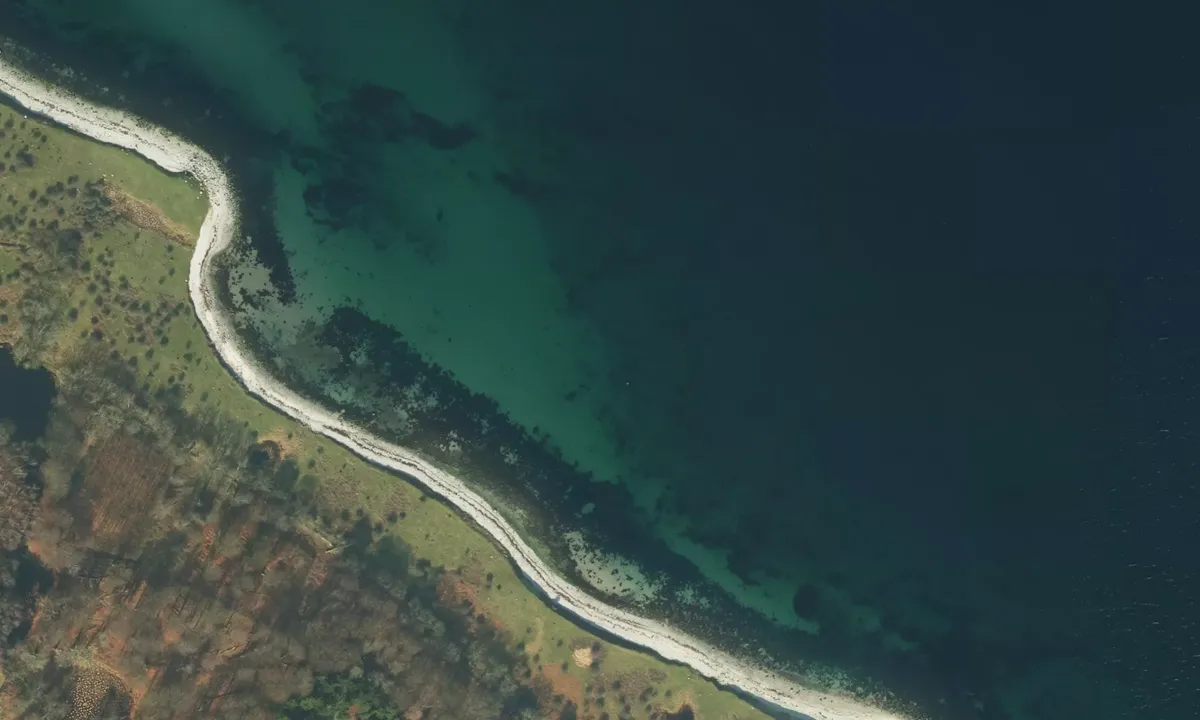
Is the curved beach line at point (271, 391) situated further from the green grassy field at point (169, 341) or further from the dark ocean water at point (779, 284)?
the dark ocean water at point (779, 284)

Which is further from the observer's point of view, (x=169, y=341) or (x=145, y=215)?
(x=145, y=215)

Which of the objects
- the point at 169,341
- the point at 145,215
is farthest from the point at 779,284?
the point at 145,215

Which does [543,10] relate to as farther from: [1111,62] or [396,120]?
[1111,62]

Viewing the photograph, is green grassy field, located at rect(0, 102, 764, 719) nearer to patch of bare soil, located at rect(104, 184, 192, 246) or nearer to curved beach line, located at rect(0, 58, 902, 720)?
patch of bare soil, located at rect(104, 184, 192, 246)

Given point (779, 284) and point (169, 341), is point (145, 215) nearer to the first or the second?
point (169, 341)

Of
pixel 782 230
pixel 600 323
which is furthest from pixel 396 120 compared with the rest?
pixel 782 230

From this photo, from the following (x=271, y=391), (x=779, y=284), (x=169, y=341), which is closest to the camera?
(x=169, y=341)
